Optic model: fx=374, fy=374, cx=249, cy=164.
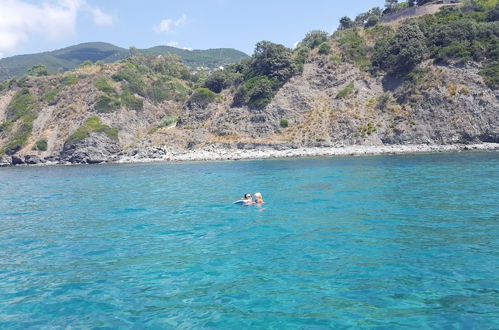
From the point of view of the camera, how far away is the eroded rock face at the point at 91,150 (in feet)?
218

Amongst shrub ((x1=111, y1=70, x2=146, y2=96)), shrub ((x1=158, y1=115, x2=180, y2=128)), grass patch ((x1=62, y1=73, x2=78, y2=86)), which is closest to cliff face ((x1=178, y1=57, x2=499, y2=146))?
shrub ((x1=158, y1=115, x2=180, y2=128))

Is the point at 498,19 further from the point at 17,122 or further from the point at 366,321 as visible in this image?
the point at 17,122

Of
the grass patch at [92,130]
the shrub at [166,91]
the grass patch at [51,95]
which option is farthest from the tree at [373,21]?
the grass patch at [51,95]

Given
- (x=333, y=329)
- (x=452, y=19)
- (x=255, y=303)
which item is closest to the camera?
(x=333, y=329)

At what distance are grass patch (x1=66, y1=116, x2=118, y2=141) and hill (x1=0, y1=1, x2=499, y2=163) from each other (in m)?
0.24

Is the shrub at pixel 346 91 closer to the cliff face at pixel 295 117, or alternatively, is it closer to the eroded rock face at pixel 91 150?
the cliff face at pixel 295 117

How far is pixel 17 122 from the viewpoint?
7831 centimetres

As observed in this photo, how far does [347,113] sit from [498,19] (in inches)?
1292

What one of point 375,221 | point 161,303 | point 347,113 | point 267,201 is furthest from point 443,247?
point 347,113

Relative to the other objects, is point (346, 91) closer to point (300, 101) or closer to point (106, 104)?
point (300, 101)

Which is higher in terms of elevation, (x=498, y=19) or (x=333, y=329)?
(x=498, y=19)

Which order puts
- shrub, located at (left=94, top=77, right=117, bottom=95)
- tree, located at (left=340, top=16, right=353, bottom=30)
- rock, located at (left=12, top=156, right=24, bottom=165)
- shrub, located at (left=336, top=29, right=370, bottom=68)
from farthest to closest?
1. tree, located at (left=340, top=16, right=353, bottom=30)
2. shrub, located at (left=94, top=77, right=117, bottom=95)
3. shrub, located at (left=336, top=29, right=370, bottom=68)
4. rock, located at (left=12, top=156, right=24, bottom=165)

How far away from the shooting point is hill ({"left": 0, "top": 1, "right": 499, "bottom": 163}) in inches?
2224

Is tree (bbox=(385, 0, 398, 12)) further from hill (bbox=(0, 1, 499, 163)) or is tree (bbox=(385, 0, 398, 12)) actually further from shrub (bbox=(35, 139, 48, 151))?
shrub (bbox=(35, 139, 48, 151))
